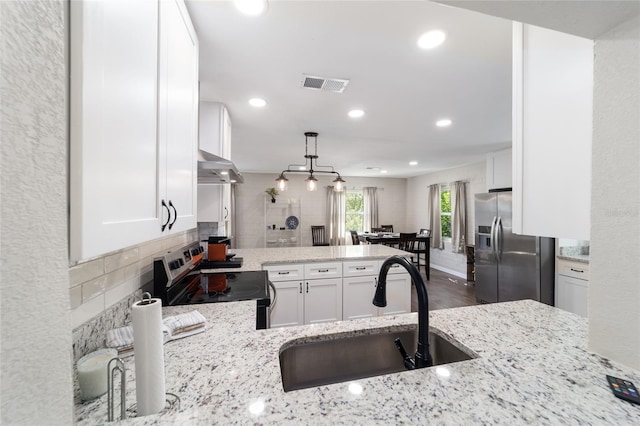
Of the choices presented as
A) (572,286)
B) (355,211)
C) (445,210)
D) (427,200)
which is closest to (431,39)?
(572,286)

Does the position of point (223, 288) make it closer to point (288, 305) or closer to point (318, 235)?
point (288, 305)

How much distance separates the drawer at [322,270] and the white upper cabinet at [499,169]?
11.2ft

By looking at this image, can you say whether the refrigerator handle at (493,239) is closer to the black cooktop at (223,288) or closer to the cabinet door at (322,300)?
the cabinet door at (322,300)

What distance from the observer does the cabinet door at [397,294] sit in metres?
2.94

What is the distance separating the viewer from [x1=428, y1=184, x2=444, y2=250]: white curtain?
21.8ft

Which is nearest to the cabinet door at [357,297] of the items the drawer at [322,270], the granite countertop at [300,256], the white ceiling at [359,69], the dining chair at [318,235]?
the drawer at [322,270]

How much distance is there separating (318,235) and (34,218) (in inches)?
274

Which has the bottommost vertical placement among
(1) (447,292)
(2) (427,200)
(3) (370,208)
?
(1) (447,292)

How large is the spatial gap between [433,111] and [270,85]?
1705 millimetres

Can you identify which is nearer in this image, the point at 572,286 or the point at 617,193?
the point at 617,193

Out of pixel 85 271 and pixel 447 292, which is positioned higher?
pixel 85 271

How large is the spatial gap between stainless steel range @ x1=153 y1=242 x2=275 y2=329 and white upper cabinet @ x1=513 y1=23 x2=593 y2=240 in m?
1.35

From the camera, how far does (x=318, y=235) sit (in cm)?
732

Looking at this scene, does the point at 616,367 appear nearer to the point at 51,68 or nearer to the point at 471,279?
the point at 51,68
